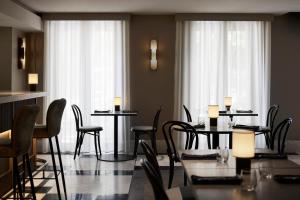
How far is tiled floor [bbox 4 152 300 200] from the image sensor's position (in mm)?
5059

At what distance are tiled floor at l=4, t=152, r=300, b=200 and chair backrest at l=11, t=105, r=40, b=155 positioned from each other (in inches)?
50.3

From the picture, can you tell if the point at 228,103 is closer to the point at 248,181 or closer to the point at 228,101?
the point at 228,101

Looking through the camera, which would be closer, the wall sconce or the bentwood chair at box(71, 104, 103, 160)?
the wall sconce

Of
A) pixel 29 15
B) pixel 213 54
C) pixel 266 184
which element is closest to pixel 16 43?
pixel 29 15

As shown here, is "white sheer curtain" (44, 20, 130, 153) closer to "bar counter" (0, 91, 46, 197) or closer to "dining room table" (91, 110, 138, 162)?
"dining room table" (91, 110, 138, 162)

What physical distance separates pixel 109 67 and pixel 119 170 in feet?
7.35

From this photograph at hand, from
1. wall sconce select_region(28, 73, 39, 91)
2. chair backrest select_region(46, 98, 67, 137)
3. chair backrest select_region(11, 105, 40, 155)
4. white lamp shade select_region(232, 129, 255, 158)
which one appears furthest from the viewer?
wall sconce select_region(28, 73, 39, 91)

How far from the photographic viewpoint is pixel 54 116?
4.59 metres

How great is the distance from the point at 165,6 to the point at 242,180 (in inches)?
197

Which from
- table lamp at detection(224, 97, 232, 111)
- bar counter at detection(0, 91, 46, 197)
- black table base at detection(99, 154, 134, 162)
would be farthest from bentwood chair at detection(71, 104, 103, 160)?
table lamp at detection(224, 97, 232, 111)

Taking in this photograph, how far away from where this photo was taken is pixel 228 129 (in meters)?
5.39

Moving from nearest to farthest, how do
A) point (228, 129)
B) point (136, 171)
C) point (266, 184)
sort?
point (266, 184) → point (228, 129) → point (136, 171)

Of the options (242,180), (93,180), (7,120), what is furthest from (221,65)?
(242,180)

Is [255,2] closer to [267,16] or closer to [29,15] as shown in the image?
[267,16]
